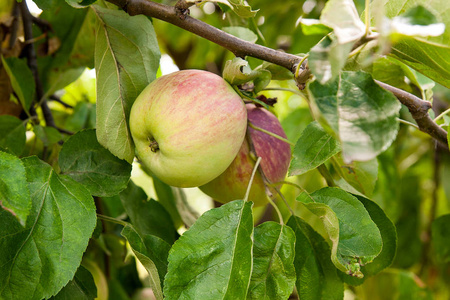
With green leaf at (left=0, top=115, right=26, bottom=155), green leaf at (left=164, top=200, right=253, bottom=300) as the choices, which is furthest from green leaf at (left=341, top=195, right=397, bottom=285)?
green leaf at (left=0, top=115, right=26, bottom=155)

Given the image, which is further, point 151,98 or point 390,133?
point 151,98

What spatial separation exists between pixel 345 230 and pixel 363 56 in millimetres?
225

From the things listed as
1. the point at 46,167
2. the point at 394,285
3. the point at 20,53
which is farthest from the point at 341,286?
the point at 394,285

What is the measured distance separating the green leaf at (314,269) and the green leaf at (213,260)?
14 cm

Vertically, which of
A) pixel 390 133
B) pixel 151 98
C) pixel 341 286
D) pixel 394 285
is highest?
pixel 390 133

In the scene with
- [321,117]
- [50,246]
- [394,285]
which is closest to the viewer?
[321,117]

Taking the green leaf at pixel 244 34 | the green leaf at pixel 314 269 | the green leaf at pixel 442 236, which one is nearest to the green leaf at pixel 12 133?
the green leaf at pixel 244 34

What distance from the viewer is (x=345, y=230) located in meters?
0.64

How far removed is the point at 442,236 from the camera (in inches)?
47.1

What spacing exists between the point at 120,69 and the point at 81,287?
0.33 meters

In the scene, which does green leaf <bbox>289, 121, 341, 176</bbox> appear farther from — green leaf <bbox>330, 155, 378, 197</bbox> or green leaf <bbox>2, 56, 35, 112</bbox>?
green leaf <bbox>2, 56, 35, 112</bbox>

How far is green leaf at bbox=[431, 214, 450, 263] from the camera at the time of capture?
1.17m

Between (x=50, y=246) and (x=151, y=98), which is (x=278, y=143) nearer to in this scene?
(x=151, y=98)

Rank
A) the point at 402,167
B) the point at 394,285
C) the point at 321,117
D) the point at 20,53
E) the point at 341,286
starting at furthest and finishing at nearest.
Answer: the point at 402,167, the point at 394,285, the point at 20,53, the point at 341,286, the point at 321,117
